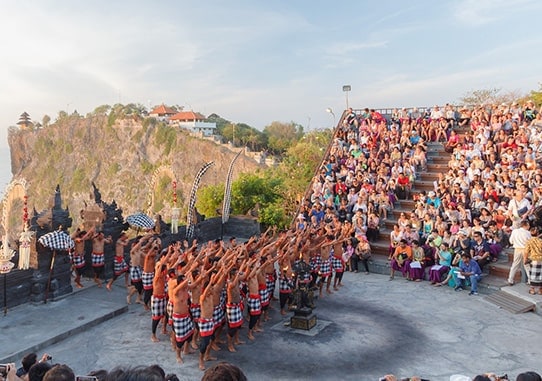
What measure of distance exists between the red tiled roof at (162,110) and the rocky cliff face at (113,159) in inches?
436

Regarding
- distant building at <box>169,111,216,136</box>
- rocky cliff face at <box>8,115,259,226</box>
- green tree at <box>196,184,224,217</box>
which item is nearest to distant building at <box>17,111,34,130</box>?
rocky cliff face at <box>8,115,259,226</box>

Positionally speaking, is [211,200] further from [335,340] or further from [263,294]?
[335,340]

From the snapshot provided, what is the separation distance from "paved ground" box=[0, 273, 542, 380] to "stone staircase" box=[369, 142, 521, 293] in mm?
863

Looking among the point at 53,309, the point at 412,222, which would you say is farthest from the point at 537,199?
the point at 53,309

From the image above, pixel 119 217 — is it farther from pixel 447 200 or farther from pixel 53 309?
pixel 447 200

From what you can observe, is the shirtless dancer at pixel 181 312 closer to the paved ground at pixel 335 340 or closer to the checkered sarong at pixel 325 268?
the paved ground at pixel 335 340

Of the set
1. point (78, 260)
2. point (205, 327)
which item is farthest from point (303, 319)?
point (78, 260)

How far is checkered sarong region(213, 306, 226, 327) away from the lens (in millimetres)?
8594

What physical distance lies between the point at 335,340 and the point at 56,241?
19.9 ft

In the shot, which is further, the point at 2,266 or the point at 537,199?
the point at 537,199

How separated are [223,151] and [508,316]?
47.9 meters

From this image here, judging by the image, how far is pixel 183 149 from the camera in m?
61.1

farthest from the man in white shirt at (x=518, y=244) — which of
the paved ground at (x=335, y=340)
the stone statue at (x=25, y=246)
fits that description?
the stone statue at (x=25, y=246)

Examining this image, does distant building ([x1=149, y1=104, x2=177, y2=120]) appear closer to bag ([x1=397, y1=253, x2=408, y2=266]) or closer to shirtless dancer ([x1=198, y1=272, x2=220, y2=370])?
bag ([x1=397, y1=253, x2=408, y2=266])
